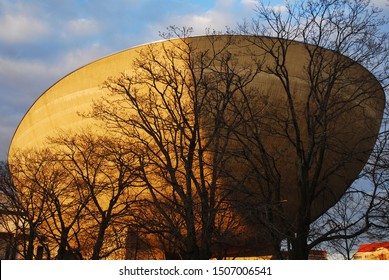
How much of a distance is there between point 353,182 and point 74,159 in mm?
10365

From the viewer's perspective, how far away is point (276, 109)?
13.6 m

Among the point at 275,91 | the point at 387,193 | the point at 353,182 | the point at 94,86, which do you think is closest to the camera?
the point at 387,193

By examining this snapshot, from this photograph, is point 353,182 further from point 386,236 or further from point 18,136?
point 18,136

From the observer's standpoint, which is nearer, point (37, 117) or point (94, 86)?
point (94, 86)

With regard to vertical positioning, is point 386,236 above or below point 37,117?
below

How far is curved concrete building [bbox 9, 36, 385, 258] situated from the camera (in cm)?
1232

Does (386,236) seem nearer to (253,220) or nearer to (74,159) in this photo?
(253,220)

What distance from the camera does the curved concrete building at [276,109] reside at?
12.3 m

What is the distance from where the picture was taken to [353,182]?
11617 mm
